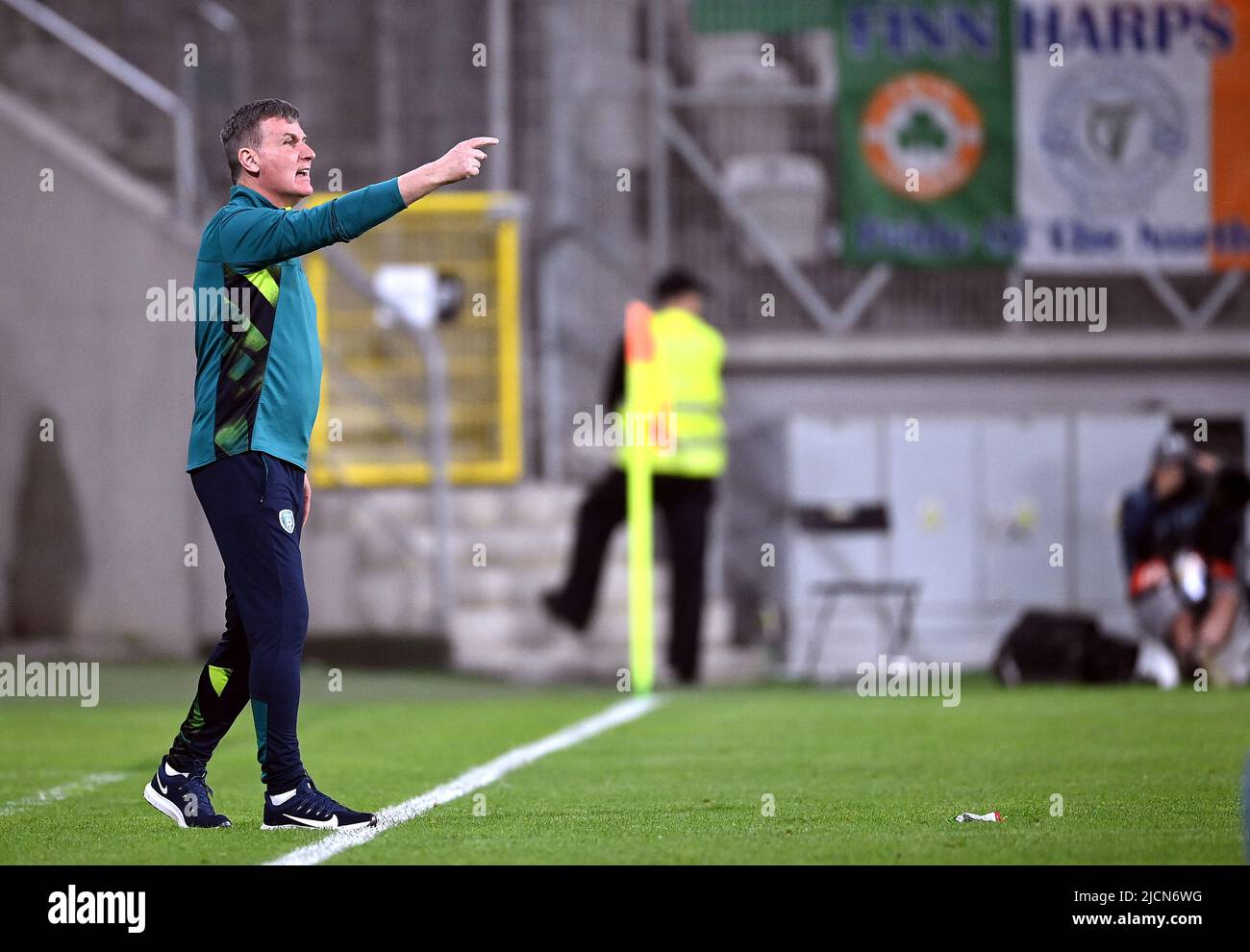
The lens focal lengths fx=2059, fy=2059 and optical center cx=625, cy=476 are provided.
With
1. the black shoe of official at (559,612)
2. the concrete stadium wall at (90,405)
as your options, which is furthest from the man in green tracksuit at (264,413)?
the black shoe of official at (559,612)

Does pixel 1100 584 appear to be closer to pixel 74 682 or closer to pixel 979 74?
pixel 979 74

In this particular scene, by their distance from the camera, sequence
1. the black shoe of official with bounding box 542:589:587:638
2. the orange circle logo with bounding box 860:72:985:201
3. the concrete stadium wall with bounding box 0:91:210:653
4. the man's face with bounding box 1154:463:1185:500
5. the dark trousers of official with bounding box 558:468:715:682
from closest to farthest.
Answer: the dark trousers of official with bounding box 558:468:715:682, the concrete stadium wall with bounding box 0:91:210:653, the man's face with bounding box 1154:463:1185:500, the black shoe of official with bounding box 542:589:587:638, the orange circle logo with bounding box 860:72:985:201

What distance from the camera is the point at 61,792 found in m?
6.58

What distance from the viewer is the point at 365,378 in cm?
1669

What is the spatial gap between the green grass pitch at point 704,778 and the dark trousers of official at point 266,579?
0.27m

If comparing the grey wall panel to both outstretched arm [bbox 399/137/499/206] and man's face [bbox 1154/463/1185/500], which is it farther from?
outstretched arm [bbox 399/137/499/206]

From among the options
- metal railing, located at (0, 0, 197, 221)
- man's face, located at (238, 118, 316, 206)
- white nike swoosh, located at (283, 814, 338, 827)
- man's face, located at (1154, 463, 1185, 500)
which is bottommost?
white nike swoosh, located at (283, 814, 338, 827)

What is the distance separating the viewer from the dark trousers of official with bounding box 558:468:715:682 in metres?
13.4

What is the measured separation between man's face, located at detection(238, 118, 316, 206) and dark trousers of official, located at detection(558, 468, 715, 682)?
8.13 m

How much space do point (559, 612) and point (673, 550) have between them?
1.16 m

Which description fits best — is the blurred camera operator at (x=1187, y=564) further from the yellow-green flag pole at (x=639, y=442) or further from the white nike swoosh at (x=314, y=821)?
the white nike swoosh at (x=314, y=821)

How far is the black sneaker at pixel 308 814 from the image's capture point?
526cm

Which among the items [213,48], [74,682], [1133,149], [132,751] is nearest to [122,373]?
[74,682]

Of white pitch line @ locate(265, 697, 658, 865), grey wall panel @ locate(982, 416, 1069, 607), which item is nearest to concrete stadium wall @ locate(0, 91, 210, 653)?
white pitch line @ locate(265, 697, 658, 865)
